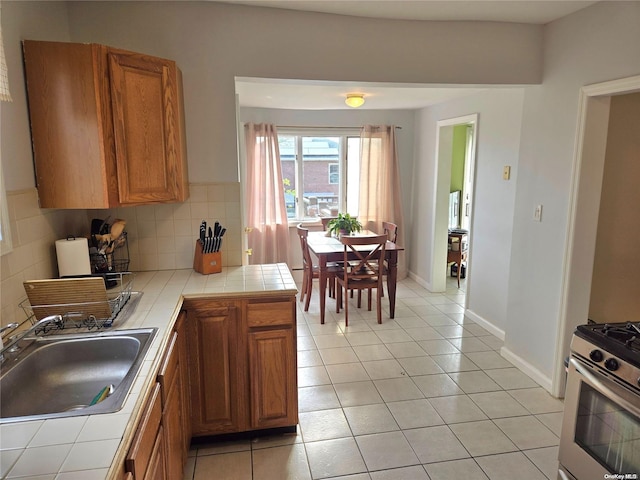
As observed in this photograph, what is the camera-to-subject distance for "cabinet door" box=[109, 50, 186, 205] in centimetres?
203

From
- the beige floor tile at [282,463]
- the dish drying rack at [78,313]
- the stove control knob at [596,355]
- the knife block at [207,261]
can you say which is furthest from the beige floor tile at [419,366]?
the dish drying rack at [78,313]

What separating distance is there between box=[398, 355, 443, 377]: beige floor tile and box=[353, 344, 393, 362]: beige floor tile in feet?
0.45

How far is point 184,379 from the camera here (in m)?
2.05

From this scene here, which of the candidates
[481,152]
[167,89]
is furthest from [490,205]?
[167,89]

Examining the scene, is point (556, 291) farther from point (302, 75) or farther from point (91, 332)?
point (91, 332)

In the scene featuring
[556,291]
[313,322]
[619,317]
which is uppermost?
[556,291]

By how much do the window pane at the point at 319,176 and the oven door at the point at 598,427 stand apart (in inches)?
165

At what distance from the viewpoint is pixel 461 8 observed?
2.43 m

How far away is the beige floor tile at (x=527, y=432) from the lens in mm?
2307

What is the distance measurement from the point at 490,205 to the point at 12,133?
11.7ft

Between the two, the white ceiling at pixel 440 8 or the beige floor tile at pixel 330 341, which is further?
the beige floor tile at pixel 330 341

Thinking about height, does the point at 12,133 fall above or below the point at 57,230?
above

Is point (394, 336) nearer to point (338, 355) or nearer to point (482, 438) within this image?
point (338, 355)

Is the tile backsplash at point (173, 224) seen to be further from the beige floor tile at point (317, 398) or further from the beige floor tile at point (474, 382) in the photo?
the beige floor tile at point (474, 382)
